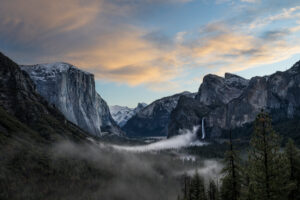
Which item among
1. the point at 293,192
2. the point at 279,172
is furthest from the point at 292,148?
the point at 279,172

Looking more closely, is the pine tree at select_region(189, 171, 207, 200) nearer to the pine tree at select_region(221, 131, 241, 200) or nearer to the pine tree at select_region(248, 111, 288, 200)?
the pine tree at select_region(221, 131, 241, 200)

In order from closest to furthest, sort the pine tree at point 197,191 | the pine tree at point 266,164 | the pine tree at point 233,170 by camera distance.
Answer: the pine tree at point 266,164
the pine tree at point 233,170
the pine tree at point 197,191

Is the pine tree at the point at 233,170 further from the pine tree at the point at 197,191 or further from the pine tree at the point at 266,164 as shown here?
the pine tree at the point at 197,191

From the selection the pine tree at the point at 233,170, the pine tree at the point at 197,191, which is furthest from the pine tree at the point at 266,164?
the pine tree at the point at 197,191

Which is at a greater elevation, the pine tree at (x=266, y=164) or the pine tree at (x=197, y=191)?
the pine tree at (x=266, y=164)

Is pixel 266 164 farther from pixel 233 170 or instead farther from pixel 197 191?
pixel 197 191

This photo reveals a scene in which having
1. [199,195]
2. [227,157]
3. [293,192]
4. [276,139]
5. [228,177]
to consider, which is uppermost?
[276,139]

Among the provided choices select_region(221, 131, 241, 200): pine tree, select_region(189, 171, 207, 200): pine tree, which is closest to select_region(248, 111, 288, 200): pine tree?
select_region(221, 131, 241, 200): pine tree

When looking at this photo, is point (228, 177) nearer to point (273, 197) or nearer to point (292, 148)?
point (273, 197)

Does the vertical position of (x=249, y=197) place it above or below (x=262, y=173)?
below
